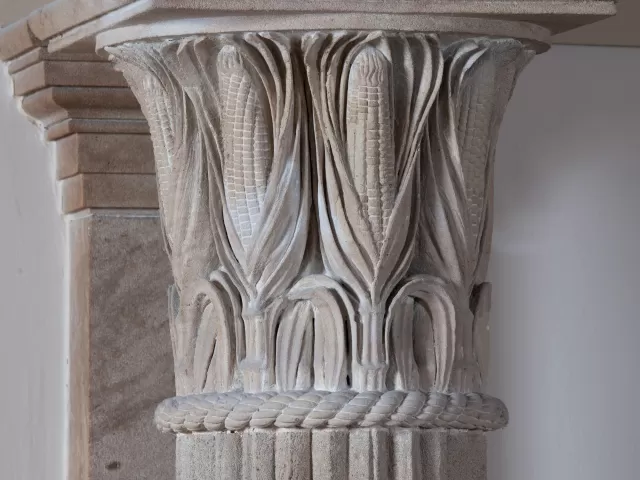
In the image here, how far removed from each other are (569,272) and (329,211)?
1.05 m

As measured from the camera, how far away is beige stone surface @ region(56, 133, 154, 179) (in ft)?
8.38

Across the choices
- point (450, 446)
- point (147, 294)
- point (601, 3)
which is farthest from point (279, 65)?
point (147, 294)

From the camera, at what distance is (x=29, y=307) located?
2584mm

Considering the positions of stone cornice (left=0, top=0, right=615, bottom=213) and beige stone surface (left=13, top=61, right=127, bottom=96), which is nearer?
stone cornice (left=0, top=0, right=615, bottom=213)

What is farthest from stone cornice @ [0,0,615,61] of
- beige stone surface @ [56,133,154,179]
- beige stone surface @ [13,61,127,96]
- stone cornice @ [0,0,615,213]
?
beige stone surface @ [56,133,154,179]

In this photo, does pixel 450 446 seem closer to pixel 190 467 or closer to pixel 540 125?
pixel 190 467

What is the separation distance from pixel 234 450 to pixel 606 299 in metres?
1.20

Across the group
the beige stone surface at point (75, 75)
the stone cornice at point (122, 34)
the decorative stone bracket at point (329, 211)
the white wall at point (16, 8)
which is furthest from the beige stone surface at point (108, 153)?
the decorative stone bracket at point (329, 211)

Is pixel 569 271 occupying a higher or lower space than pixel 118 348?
higher

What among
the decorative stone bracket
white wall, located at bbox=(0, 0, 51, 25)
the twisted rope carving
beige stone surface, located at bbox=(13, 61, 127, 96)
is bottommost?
the twisted rope carving

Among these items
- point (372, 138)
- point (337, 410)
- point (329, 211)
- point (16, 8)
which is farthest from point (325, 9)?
point (16, 8)

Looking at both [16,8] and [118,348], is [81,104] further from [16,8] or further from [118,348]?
[118,348]

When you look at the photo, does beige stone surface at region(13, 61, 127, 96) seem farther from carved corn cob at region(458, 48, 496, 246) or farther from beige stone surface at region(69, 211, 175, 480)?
carved corn cob at region(458, 48, 496, 246)

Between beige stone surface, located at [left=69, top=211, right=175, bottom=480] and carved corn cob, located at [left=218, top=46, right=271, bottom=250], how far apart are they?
27.0 inches
